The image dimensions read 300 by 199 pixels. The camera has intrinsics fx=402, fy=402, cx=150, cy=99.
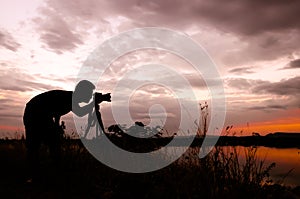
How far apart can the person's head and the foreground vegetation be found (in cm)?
136

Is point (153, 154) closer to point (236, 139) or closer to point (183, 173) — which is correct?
point (183, 173)

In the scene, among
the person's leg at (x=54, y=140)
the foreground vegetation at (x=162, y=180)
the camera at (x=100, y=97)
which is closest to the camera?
the foreground vegetation at (x=162, y=180)

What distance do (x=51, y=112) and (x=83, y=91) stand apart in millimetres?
1050

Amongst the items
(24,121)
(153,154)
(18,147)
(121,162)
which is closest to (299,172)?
(153,154)

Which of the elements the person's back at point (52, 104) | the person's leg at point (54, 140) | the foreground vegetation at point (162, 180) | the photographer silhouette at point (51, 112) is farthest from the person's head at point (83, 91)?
the foreground vegetation at point (162, 180)

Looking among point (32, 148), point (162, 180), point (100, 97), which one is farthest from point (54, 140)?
point (162, 180)

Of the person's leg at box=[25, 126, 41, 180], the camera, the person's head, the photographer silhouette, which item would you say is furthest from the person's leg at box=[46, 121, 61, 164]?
the camera

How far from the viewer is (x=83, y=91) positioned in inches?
425

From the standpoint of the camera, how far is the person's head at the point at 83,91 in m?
10.8

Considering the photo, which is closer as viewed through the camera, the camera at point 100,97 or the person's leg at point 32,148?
the person's leg at point 32,148

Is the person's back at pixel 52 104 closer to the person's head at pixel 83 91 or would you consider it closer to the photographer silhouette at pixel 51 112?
the photographer silhouette at pixel 51 112

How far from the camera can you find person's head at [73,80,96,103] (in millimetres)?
10750

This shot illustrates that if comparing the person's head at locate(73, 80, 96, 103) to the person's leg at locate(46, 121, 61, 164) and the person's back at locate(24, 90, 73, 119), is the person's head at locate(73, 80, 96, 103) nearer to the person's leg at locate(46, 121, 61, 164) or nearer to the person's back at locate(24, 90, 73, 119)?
the person's back at locate(24, 90, 73, 119)

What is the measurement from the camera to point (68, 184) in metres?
8.94
